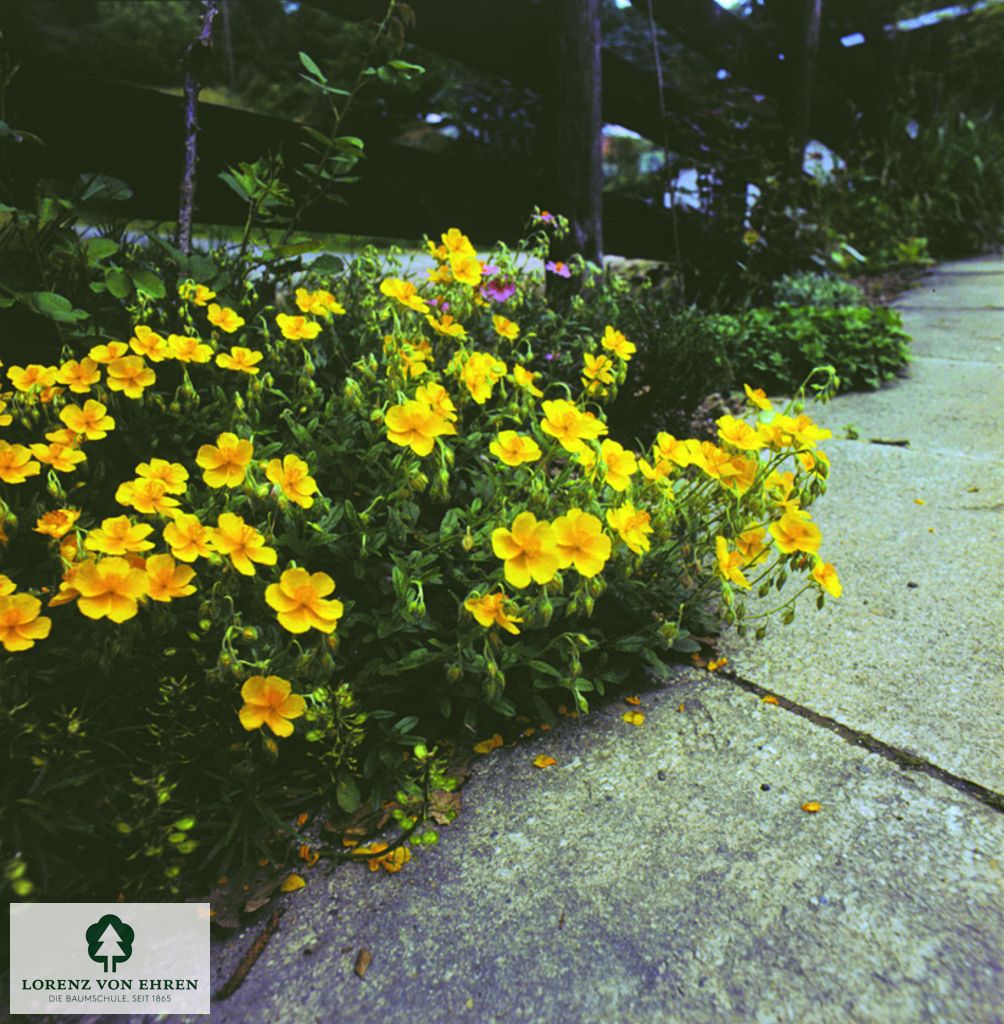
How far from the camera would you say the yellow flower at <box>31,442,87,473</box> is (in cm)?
144

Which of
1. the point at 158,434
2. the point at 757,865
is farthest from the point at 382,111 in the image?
the point at 757,865

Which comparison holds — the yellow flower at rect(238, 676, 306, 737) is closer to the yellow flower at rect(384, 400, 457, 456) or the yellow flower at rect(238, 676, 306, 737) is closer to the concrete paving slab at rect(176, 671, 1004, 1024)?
the concrete paving slab at rect(176, 671, 1004, 1024)

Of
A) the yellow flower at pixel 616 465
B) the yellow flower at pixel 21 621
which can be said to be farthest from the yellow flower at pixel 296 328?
the yellow flower at pixel 21 621

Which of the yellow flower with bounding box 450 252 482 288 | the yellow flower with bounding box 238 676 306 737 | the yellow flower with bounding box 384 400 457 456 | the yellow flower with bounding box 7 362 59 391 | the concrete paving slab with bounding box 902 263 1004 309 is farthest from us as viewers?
the concrete paving slab with bounding box 902 263 1004 309

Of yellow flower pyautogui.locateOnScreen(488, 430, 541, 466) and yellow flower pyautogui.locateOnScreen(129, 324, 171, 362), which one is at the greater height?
yellow flower pyautogui.locateOnScreen(129, 324, 171, 362)

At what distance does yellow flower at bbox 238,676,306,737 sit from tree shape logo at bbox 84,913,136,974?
360 millimetres

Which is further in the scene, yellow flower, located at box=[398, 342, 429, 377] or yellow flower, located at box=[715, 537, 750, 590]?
yellow flower, located at box=[398, 342, 429, 377]

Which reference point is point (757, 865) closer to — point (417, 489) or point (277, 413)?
point (417, 489)

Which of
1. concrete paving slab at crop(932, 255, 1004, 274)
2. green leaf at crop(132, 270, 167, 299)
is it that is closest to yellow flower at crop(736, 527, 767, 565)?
green leaf at crop(132, 270, 167, 299)

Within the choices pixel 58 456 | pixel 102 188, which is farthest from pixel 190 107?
pixel 58 456

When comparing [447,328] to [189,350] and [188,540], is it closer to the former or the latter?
[189,350]

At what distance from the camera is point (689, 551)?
1.82 metres

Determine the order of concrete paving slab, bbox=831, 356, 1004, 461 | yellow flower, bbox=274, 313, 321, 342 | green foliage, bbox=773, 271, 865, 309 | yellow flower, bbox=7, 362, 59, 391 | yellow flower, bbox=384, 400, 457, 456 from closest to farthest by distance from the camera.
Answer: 1. yellow flower, bbox=384, 400, 457, 456
2. yellow flower, bbox=7, 362, 59, 391
3. yellow flower, bbox=274, 313, 321, 342
4. concrete paving slab, bbox=831, 356, 1004, 461
5. green foliage, bbox=773, 271, 865, 309

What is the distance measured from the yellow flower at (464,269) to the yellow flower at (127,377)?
0.85m
